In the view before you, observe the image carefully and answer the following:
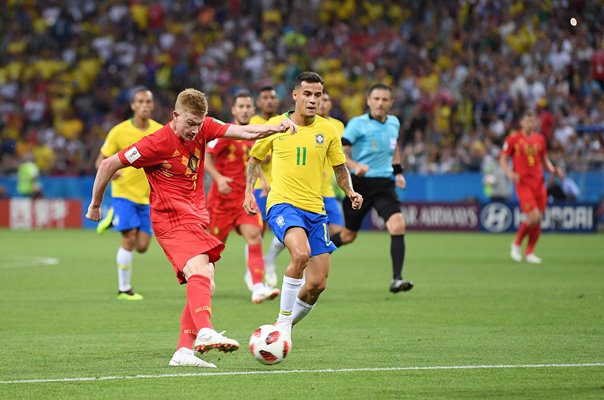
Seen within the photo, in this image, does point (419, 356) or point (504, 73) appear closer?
point (419, 356)

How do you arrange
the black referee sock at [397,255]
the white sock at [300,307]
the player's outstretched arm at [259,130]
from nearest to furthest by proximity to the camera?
1. the player's outstretched arm at [259,130]
2. the white sock at [300,307]
3. the black referee sock at [397,255]

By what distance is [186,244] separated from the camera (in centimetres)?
867

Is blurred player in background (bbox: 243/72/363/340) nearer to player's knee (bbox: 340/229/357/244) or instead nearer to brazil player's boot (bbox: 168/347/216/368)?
brazil player's boot (bbox: 168/347/216/368)

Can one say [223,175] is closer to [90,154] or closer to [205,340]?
[205,340]

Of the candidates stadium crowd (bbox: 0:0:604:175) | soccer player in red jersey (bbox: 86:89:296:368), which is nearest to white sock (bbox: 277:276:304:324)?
soccer player in red jersey (bbox: 86:89:296:368)

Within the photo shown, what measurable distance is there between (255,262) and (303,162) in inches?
171

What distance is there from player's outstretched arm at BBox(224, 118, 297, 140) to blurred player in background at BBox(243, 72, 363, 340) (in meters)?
1.46

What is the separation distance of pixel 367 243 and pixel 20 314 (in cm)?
1486

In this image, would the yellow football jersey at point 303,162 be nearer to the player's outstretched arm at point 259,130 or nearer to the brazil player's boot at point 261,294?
the player's outstretched arm at point 259,130

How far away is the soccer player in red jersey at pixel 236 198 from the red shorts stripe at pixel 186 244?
524cm

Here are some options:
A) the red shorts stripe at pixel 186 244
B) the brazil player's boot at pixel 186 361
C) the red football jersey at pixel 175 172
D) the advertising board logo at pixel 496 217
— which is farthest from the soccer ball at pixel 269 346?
the advertising board logo at pixel 496 217

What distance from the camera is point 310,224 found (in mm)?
10023

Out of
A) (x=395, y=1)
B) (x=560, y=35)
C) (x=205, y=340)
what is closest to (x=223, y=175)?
(x=205, y=340)

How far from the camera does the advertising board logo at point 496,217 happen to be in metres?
29.8
